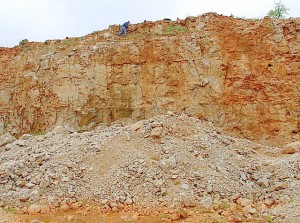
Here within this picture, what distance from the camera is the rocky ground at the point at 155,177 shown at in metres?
7.91

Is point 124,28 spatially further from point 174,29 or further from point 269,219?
point 269,219

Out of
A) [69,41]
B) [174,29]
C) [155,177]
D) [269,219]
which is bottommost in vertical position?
[269,219]

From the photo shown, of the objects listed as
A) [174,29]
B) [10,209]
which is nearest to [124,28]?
[174,29]

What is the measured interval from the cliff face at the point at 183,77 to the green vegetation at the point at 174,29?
0.04 meters

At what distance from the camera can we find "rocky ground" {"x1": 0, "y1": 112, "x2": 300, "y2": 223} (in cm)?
791

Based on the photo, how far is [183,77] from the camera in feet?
47.5

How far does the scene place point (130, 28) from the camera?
15.8m

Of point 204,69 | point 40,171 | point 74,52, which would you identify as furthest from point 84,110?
point 40,171

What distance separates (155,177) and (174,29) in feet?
26.9

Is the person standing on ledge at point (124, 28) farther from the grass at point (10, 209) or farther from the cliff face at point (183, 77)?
the grass at point (10, 209)

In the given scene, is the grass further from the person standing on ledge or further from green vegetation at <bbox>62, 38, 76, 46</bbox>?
green vegetation at <bbox>62, 38, 76, 46</bbox>

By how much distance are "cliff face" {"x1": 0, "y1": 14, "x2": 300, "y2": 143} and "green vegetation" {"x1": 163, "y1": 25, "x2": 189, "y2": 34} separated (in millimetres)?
41

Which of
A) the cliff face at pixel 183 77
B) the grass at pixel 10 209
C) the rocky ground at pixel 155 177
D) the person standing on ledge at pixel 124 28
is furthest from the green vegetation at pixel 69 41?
the grass at pixel 10 209

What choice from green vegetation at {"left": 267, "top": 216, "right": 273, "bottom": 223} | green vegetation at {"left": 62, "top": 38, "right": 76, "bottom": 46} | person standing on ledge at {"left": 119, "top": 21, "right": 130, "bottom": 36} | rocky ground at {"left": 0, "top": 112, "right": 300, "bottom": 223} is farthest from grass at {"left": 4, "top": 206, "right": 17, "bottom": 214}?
green vegetation at {"left": 62, "top": 38, "right": 76, "bottom": 46}
